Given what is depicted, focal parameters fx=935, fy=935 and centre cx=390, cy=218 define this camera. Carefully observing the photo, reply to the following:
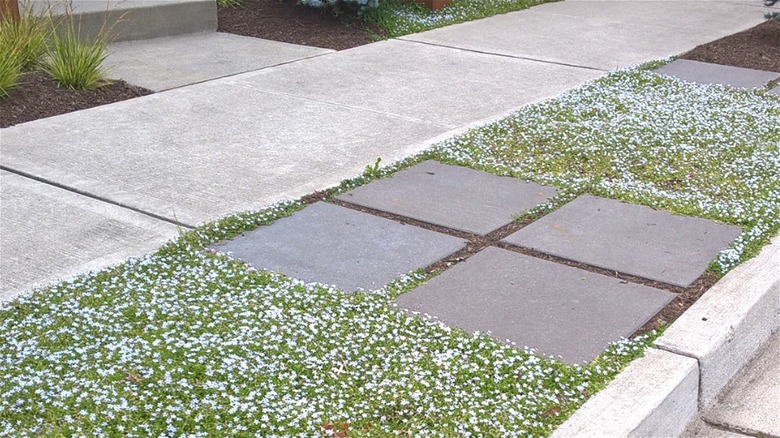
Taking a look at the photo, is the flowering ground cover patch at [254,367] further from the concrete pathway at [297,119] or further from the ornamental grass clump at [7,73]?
the ornamental grass clump at [7,73]

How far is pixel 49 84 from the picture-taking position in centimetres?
664

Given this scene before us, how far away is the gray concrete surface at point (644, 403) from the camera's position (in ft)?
9.81

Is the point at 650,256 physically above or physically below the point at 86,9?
below

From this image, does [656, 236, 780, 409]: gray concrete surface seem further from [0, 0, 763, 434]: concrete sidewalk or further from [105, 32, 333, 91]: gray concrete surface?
[105, 32, 333, 91]: gray concrete surface

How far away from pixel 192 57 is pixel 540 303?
16.3ft

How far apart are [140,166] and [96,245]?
1.12 metres

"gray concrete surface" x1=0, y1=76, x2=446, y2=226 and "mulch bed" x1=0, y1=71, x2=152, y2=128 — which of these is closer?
"gray concrete surface" x1=0, y1=76, x2=446, y2=226

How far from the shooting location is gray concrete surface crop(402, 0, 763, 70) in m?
8.59

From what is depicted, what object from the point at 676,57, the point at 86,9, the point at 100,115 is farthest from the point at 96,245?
the point at 676,57

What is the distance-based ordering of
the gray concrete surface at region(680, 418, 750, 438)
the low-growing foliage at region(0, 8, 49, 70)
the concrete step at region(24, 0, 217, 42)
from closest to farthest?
the gray concrete surface at region(680, 418, 750, 438)
the low-growing foliage at region(0, 8, 49, 70)
the concrete step at region(24, 0, 217, 42)

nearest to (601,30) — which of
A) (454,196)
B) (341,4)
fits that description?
(341,4)

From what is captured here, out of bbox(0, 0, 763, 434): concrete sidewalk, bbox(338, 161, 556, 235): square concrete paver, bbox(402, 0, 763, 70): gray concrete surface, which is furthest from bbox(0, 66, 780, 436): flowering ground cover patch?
bbox(402, 0, 763, 70): gray concrete surface

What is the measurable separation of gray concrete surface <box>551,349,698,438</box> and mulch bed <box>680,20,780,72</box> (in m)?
5.47

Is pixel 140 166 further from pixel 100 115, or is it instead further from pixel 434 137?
pixel 434 137
